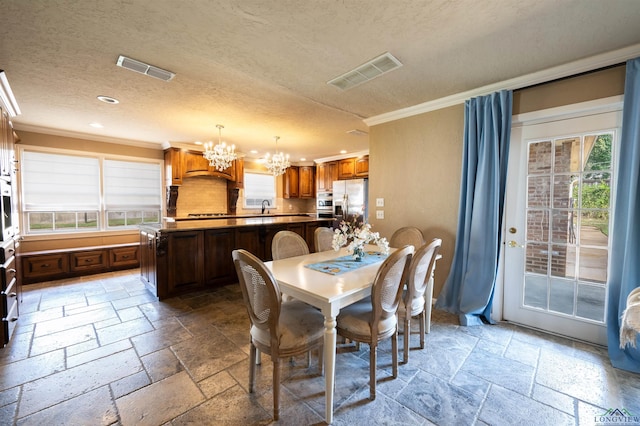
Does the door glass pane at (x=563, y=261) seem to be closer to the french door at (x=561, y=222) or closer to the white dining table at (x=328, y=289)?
the french door at (x=561, y=222)

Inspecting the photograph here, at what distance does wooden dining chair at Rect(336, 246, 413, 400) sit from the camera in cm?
162

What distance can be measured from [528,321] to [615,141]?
5.98 ft

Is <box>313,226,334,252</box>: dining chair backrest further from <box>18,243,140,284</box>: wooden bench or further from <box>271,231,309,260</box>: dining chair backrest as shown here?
<box>18,243,140,284</box>: wooden bench

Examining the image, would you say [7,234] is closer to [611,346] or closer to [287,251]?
[287,251]

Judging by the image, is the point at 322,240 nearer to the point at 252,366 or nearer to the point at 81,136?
the point at 252,366

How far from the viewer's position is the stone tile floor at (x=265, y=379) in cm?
157

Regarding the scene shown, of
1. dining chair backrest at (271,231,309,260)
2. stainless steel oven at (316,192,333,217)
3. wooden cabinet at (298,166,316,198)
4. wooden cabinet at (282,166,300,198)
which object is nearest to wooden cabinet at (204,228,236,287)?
dining chair backrest at (271,231,309,260)

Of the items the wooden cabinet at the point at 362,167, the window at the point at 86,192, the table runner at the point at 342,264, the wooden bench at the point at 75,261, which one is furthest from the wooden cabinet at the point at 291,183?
the table runner at the point at 342,264

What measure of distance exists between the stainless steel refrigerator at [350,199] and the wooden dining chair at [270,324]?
433cm

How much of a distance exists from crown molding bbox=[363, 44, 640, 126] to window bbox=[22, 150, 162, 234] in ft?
16.6

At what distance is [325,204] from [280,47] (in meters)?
5.14

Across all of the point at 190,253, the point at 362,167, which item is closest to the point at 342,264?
the point at 190,253

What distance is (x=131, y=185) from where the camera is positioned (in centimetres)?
525

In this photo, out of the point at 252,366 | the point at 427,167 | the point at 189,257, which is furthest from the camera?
the point at 189,257
